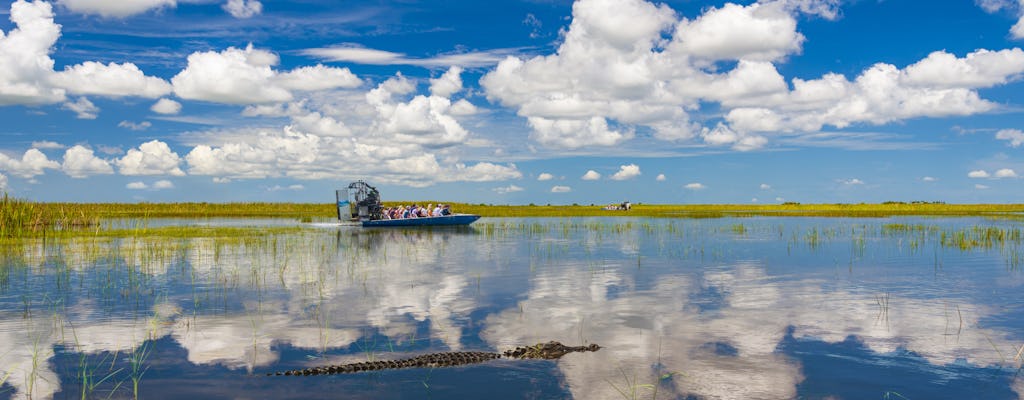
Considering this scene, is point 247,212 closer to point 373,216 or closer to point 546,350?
point 373,216

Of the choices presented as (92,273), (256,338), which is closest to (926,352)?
(256,338)

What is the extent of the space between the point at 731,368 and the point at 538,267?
14.6 m

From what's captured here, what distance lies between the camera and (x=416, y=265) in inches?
1016

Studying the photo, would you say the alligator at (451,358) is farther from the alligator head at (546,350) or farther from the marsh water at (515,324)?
the marsh water at (515,324)

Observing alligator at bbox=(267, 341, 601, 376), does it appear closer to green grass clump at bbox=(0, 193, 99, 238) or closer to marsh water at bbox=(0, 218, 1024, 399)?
marsh water at bbox=(0, 218, 1024, 399)

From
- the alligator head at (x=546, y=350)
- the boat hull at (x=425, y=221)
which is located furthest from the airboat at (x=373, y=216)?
the alligator head at (x=546, y=350)

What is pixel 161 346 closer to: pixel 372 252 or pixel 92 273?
pixel 92 273

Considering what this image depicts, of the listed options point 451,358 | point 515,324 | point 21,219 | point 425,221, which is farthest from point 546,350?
point 425,221

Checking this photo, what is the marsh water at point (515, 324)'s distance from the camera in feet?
32.3

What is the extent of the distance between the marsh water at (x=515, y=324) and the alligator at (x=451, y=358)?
0.76 feet

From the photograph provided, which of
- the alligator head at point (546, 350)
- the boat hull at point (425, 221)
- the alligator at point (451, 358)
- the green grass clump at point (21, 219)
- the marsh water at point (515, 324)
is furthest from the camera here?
the boat hull at point (425, 221)

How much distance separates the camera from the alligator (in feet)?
34.0

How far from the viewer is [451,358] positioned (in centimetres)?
1083

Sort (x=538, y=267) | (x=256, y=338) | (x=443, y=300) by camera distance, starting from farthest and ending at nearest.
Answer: (x=538, y=267) < (x=443, y=300) < (x=256, y=338)
